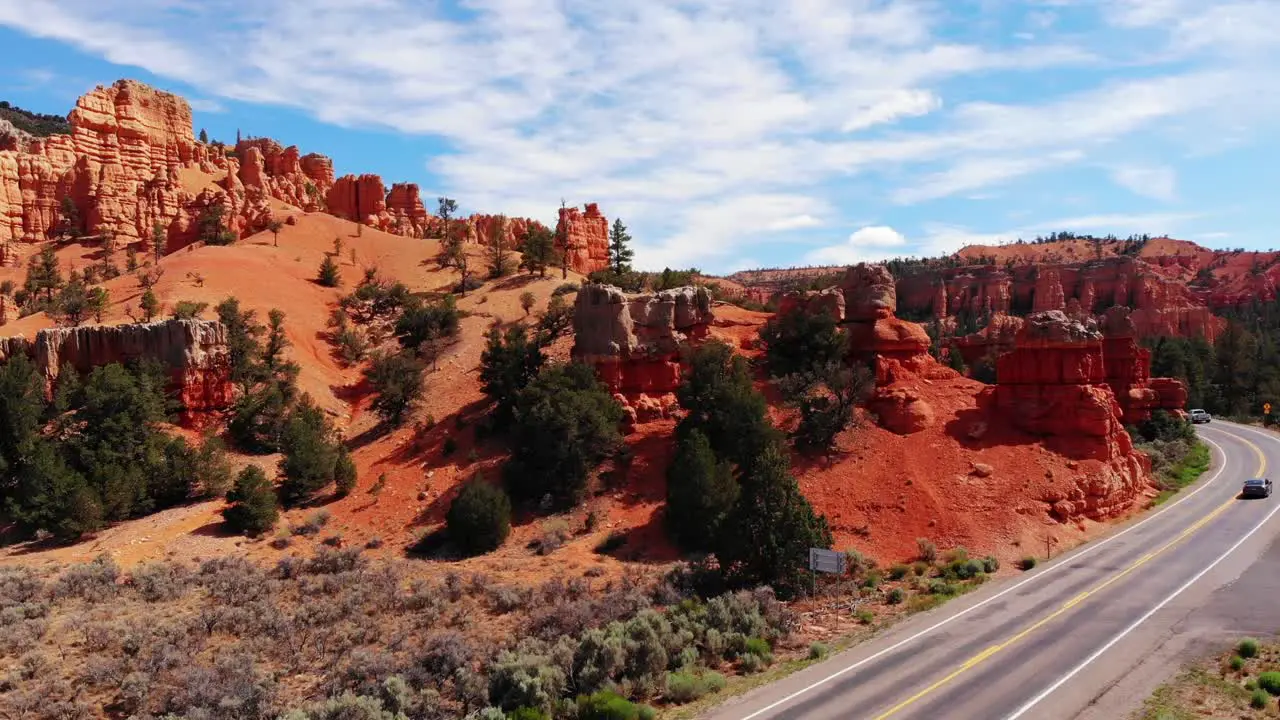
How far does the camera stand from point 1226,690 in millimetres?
15695

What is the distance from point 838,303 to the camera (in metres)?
37.9

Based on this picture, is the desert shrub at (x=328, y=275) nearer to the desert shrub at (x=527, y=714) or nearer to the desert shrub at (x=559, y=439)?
the desert shrub at (x=559, y=439)

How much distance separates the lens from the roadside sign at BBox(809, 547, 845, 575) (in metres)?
21.2

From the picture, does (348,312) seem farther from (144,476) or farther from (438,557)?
(438,557)

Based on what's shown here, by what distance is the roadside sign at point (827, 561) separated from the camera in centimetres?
2120

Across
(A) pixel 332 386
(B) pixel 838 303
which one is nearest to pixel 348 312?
(A) pixel 332 386

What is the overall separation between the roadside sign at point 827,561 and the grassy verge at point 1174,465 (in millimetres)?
19520

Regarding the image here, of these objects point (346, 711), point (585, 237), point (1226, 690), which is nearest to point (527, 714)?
point (346, 711)

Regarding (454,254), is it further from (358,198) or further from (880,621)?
(880,621)

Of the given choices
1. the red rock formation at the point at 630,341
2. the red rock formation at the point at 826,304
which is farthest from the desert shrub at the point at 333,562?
the red rock formation at the point at 826,304

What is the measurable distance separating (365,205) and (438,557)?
65879mm

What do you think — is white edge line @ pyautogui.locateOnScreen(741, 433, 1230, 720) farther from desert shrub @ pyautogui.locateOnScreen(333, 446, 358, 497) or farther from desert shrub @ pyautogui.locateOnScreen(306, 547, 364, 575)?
desert shrub @ pyautogui.locateOnScreen(333, 446, 358, 497)

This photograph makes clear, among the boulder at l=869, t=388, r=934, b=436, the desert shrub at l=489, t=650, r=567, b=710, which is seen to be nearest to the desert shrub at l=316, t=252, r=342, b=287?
the boulder at l=869, t=388, r=934, b=436

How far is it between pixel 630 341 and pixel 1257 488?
88.0 ft
